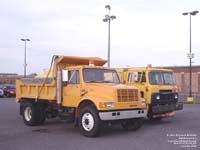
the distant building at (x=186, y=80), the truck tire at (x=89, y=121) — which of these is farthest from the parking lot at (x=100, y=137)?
the distant building at (x=186, y=80)

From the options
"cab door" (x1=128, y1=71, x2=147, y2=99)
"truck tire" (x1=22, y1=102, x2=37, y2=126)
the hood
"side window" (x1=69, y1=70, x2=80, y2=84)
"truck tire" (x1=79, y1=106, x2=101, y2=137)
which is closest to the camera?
"truck tire" (x1=79, y1=106, x2=101, y2=137)

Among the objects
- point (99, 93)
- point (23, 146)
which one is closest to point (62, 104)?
point (99, 93)

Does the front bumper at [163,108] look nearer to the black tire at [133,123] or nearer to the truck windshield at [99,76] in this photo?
the black tire at [133,123]

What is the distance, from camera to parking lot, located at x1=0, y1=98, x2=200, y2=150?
1067 cm

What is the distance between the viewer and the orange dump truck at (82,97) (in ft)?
40.5

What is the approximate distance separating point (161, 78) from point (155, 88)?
3.11ft

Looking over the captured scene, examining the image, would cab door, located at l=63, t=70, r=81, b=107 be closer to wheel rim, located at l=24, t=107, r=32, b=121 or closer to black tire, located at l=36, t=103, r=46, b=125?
black tire, located at l=36, t=103, r=46, b=125

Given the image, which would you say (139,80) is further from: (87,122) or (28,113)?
(28,113)

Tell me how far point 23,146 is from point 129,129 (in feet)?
15.4

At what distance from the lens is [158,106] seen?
51.2ft

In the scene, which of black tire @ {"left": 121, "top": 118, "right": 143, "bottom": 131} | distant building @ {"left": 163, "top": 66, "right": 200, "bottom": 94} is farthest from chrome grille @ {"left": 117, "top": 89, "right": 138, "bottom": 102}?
distant building @ {"left": 163, "top": 66, "right": 200, "bottom": 94}

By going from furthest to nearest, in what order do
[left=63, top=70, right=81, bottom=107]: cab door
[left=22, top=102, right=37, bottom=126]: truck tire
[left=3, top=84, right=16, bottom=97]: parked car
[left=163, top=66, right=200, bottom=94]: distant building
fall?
[left=163, top=66, right=200, bottom=94]: distant building, [left=3, top=84, right=16, bottom=97]: parked car, [left=22, top=102, right=37, bottom=126]: truck tire, [left=63, top=70, right=81, bottom=107]: cab door

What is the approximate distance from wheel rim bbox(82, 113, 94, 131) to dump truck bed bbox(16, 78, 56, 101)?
198cm

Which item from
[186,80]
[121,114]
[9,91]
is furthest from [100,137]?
[186,80]
